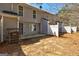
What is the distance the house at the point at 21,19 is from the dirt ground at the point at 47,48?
1.23m

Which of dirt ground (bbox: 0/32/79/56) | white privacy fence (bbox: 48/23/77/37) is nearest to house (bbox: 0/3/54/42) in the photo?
white privacy fence (bbox: 48/23/77/37)

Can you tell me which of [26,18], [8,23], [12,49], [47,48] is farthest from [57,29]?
[12,49]

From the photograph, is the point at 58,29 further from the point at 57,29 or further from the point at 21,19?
the point at 21,19

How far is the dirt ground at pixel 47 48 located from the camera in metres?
8.52

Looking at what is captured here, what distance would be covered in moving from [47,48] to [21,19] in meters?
4.75

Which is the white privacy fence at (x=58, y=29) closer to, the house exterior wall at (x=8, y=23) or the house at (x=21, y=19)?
the house at (x=21, y=19)

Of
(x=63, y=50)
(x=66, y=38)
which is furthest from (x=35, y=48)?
(x=66, y=38)

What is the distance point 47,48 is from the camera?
30.5 ft

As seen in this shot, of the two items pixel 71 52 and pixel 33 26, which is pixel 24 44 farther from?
pixel 33 26

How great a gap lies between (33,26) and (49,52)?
707cm

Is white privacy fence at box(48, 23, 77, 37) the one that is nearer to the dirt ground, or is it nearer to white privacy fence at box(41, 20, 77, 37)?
white privacy fence at box(41, 20, 77, 37)

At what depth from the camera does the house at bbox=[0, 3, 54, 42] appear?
1071 centimetres

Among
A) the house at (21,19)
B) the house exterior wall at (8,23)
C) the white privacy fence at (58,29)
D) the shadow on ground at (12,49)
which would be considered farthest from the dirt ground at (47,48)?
the house exterior wall at (8,23)

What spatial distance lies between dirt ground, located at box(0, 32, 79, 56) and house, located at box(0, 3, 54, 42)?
123 cm
